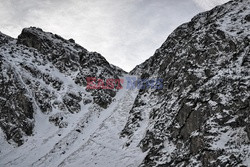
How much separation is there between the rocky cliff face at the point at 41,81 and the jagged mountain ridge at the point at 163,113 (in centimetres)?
21

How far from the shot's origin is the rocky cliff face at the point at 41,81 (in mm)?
31016

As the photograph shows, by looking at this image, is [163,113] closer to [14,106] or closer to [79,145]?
[79,145]

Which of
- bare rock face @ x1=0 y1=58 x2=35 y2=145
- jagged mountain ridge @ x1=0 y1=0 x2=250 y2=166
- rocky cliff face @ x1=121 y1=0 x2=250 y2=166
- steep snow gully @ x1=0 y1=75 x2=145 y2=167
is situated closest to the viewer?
rocky cliff face @ x1=121 y1=0 x2=250 y2=166

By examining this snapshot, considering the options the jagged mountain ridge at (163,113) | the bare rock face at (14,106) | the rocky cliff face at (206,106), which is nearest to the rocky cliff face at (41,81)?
the bare rock face at (14,106)

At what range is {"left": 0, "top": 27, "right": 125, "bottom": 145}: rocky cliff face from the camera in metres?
31.0

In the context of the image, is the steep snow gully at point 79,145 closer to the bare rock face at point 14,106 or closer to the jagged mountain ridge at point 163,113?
the jagged mountain ridge at point 163,113

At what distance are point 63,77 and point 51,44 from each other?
1270cm

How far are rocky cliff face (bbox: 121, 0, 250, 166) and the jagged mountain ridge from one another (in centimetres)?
7

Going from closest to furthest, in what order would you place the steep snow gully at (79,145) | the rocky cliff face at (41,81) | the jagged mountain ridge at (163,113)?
the jagged mountain ridge at (163,113) → the steep snow gully at (79,145) → the rocky cliff face at (41,81)

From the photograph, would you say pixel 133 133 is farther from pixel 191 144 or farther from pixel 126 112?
pixel 191 144

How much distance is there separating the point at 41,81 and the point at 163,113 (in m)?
25.7

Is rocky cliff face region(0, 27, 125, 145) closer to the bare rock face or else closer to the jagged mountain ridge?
the bare rock face

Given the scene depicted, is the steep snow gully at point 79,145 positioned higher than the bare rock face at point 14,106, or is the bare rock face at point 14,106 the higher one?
the bare rock face at point 14,106

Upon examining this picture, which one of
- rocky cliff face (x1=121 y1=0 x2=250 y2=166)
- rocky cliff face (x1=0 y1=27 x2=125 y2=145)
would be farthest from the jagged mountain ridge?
rocky cliff face (x1=0 y1=27 x2=125 y2=145)
